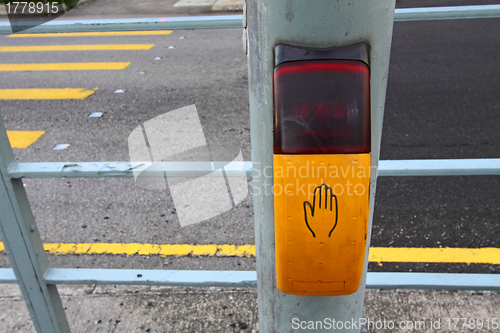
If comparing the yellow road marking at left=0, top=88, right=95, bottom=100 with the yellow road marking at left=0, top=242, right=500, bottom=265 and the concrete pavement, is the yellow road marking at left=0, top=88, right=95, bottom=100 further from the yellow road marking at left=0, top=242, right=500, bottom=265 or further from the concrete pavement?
the concrete pavement

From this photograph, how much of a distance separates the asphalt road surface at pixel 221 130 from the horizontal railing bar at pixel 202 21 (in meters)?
1.66

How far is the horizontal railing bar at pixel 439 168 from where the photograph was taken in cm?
129

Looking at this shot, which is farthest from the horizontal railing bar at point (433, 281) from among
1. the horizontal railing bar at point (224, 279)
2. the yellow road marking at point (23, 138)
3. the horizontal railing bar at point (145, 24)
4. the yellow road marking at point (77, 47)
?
the yellow road marking at point (77, 47)

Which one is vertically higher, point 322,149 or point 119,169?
point 322,149

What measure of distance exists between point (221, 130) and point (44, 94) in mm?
2714

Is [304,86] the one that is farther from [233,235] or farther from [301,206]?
[233,235]

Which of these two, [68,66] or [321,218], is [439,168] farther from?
[68,66]

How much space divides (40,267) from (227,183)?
2.20m

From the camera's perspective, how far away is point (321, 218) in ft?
2.59

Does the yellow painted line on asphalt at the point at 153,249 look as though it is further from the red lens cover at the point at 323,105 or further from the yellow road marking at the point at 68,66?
the yellow road marking at the point at 68,66

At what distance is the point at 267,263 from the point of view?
0.99 meters

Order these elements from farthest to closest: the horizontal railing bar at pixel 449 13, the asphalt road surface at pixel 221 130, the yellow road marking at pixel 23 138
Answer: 1. the yellow road marking at pixel 23 138
2. the asphalt road surface at pixel 221 130
3. the horizontal railing bar at pixel 449 13

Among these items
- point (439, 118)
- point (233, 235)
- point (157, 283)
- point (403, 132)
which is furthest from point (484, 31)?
point (157, 283)

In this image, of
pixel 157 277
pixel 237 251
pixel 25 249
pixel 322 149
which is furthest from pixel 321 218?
pixel 237 251
